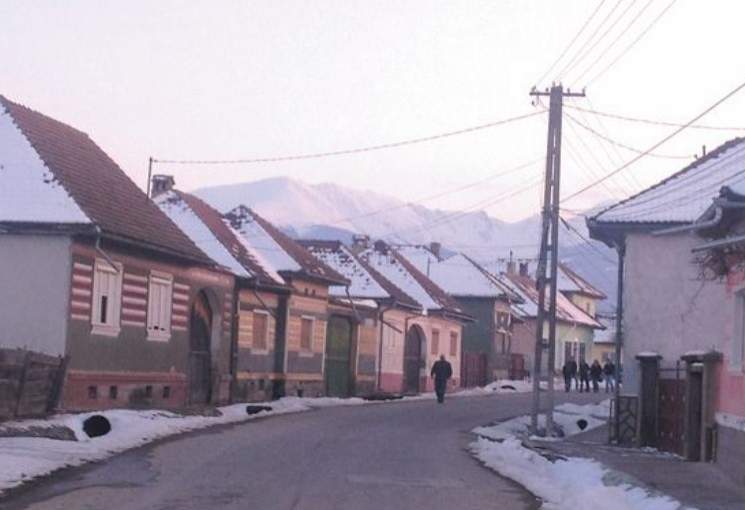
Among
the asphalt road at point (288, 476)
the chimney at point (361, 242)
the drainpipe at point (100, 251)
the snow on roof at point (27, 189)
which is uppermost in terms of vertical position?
the chimney at point (361, 242)

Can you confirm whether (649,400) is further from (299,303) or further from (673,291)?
(299,303)

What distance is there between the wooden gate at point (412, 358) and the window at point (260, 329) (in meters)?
18.2

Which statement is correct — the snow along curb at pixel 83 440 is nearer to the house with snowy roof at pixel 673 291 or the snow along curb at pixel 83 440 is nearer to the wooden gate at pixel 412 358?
the house with snowy roof at pixel 673 291

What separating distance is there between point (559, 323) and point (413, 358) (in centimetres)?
3200

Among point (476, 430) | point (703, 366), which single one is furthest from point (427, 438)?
point (703, 366)

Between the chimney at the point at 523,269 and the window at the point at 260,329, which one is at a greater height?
the chimney at the point at 523,269

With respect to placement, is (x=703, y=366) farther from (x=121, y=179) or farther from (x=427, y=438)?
(x=121, y=179)

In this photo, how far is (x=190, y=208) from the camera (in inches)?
1779

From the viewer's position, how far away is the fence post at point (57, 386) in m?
27.4

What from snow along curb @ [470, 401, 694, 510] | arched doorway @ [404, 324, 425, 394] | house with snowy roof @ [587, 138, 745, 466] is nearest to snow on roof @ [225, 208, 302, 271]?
arched doorway @ [404, 324, 425, 394]

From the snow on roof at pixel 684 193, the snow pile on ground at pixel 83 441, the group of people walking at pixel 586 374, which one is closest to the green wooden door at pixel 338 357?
the group of people walking at pixel 586 374

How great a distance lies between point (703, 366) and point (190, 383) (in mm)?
19142

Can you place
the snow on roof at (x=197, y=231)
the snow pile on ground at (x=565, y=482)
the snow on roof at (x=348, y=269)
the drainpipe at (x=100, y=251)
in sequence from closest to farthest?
the snow pile on ground at (x=565, y=482) < the drainpipe at (x=100, y=251) < the snow on roof at (x=197, y=231) < the snow on roof at (x=348, y=269)

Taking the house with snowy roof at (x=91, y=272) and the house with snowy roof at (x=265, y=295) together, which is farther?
the house with snowy roof at (x=265, y=295)
